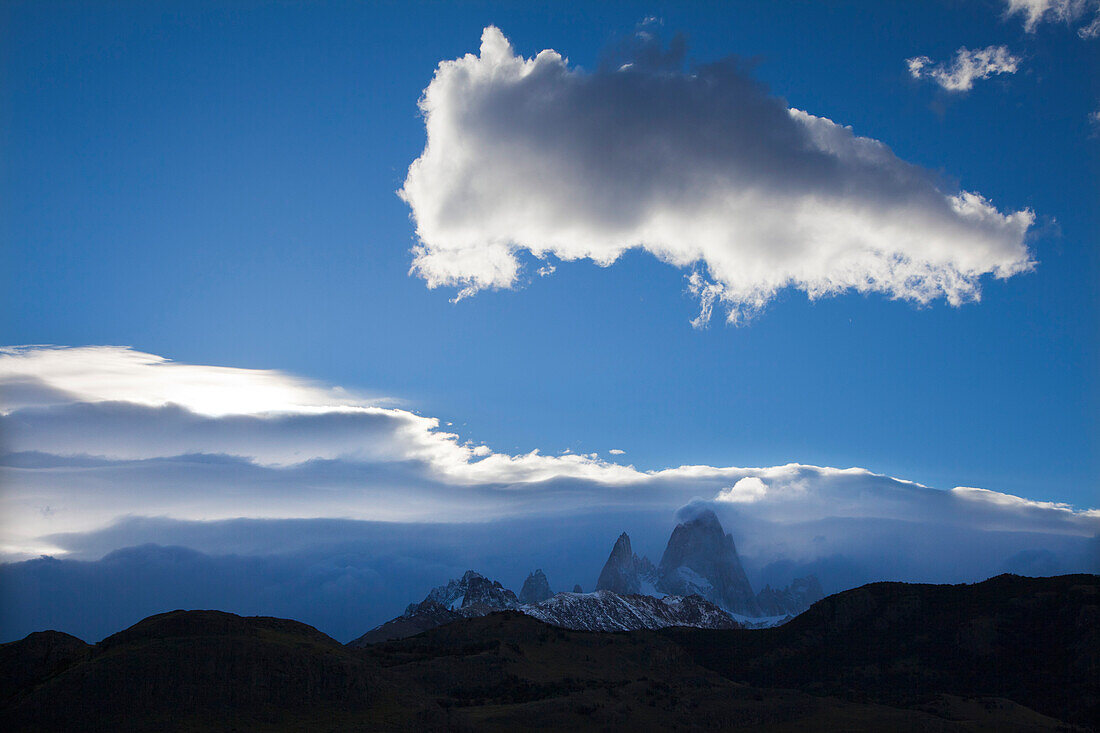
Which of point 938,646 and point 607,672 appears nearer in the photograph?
point 607,672

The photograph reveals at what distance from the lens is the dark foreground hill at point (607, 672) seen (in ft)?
264

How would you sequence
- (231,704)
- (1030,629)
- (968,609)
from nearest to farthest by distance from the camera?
(231,704) → (1030,629) → (968,609)

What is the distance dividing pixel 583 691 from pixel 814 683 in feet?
237

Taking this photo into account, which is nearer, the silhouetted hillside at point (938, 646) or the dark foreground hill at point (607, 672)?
the dark foreground hill at point (607, 672)

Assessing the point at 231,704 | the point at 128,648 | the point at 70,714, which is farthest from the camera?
the point at 128,648

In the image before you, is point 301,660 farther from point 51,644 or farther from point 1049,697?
point 1049,697

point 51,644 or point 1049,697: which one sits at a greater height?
point 51,644

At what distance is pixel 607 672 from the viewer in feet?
495

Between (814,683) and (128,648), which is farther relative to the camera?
(814,683)

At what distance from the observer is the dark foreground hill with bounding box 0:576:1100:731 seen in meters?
80.6

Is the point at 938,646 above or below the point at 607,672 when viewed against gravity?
above

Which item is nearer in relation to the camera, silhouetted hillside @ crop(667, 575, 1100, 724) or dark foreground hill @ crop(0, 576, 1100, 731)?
dark foreground hill @ crop(0, 576, 1100, 731)

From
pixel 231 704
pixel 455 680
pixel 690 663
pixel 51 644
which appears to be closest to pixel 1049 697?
pixel 690 663

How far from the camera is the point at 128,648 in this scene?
281 ft
